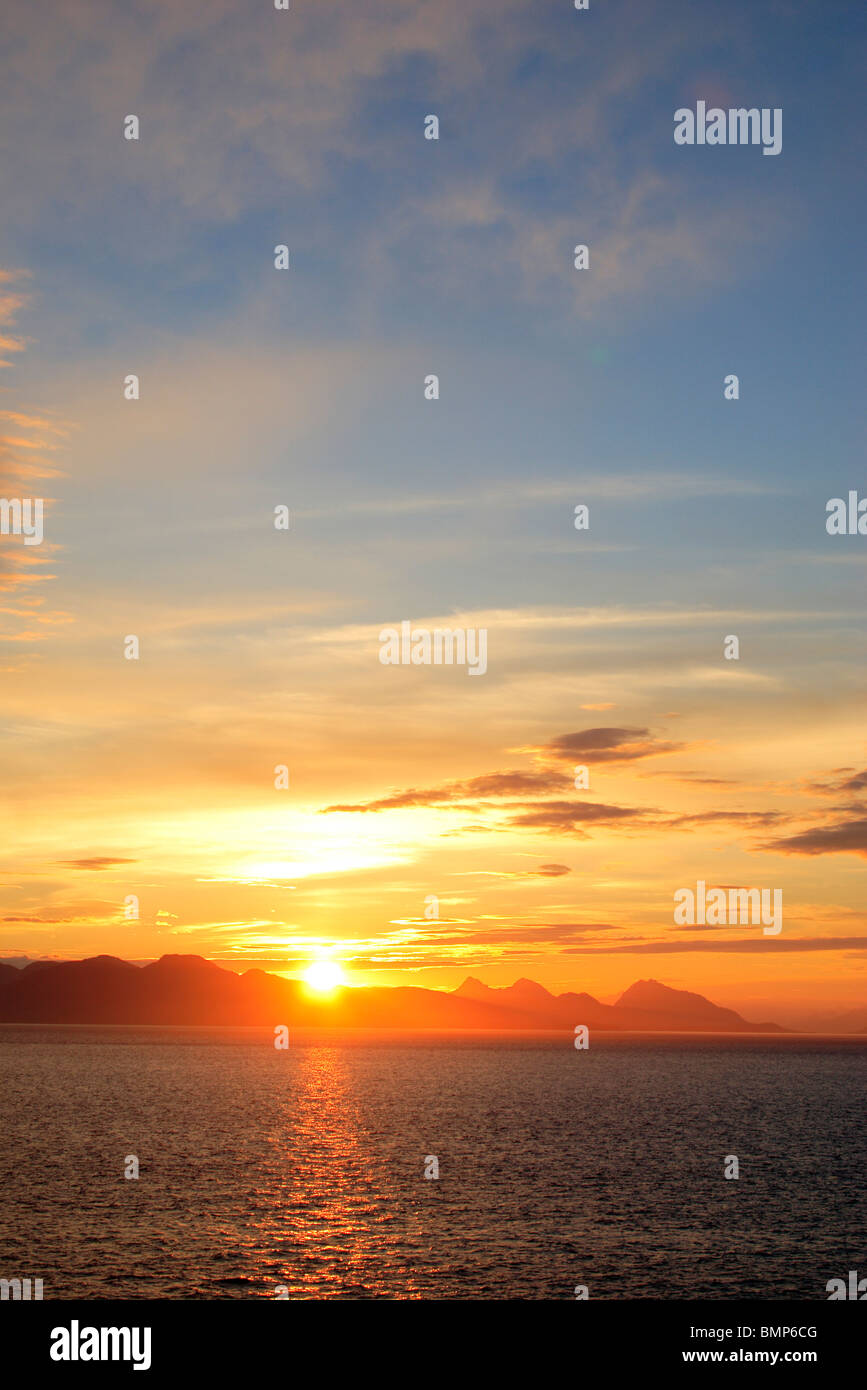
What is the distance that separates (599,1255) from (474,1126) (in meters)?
64.3
